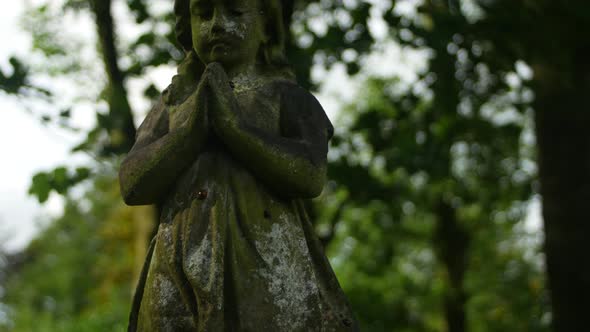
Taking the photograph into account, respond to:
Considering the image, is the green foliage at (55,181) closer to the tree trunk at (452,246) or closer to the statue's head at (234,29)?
the statue's head at (234,29)

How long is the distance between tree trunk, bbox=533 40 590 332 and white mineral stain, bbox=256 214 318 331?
849 cm

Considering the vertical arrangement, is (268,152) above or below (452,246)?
below

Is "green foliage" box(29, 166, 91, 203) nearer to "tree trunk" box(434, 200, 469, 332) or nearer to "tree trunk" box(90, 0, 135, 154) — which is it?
"tree trunk" box(90, 0, 135, 154)

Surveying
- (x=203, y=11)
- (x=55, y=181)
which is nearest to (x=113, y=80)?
(x=55, y=181)

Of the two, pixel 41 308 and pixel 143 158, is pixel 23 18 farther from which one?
pixel 41 308

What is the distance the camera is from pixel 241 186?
3.34 metres

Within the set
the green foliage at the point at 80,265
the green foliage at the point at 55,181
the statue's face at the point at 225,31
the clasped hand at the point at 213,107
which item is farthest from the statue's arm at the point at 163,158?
the green foliage at the point at 80,265

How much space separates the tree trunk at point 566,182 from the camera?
10.9 meters

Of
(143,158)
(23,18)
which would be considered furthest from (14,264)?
(143,158)

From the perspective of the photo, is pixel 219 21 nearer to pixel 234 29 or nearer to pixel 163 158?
pixel 234 29

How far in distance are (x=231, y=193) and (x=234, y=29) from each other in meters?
0.96

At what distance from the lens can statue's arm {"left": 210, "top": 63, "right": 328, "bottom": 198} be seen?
3287mm

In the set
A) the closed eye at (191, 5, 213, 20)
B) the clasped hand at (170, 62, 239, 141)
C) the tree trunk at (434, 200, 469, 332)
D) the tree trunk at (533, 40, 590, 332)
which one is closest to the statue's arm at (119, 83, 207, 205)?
the clasped hand at (170, 62, 239, 141)

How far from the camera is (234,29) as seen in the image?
3709mm
